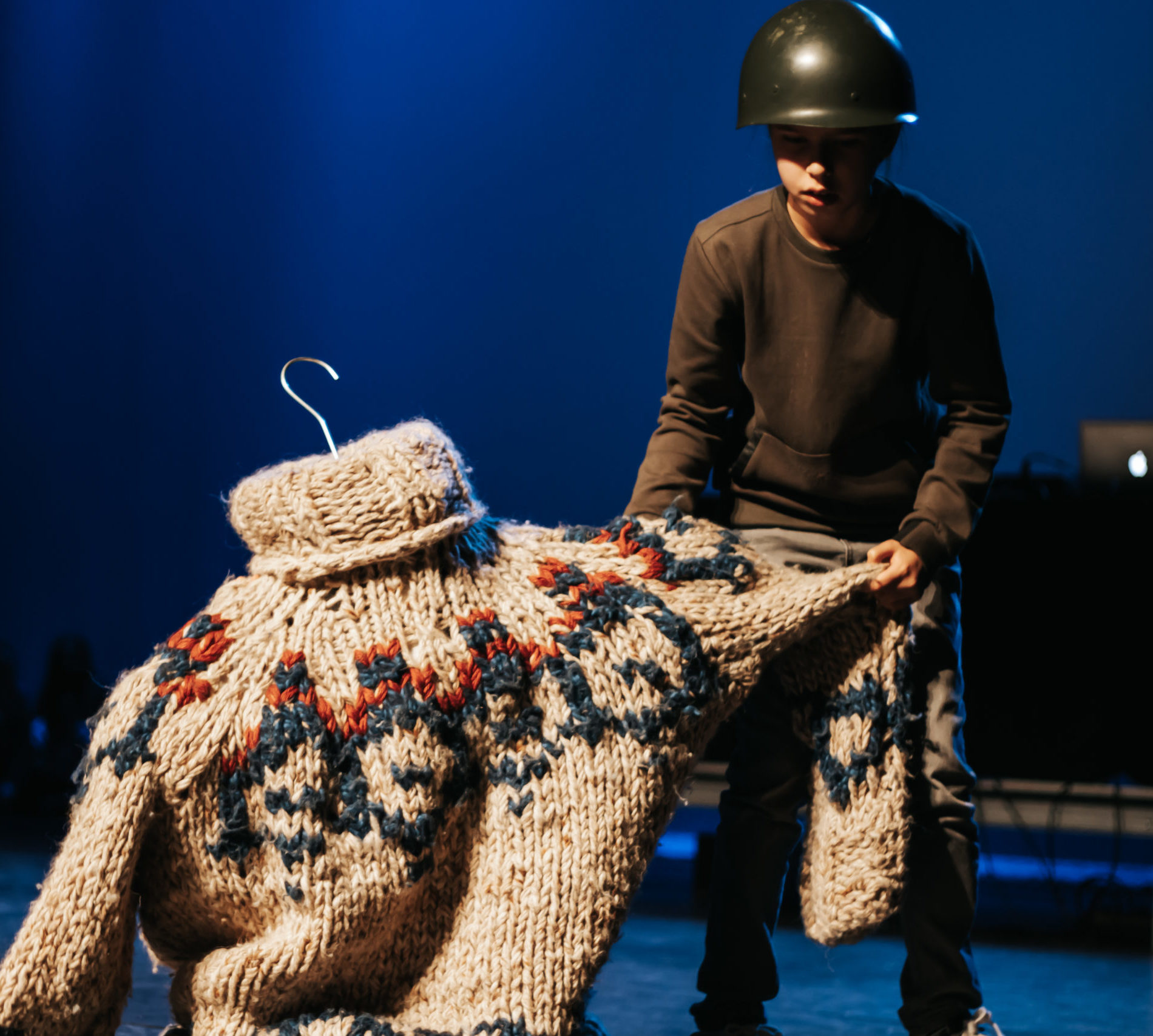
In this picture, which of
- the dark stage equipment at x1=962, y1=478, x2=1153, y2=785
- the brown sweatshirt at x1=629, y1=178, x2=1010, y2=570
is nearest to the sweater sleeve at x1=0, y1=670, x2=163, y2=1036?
the brown sweatshirt at x1=629, y1=178, x2=1010, y2=570

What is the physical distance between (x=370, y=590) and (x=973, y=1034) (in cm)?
82

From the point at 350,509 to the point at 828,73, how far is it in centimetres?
61

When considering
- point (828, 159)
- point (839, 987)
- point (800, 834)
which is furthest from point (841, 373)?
point (839, 987)

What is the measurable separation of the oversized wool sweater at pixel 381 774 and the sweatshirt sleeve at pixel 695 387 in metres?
0.26

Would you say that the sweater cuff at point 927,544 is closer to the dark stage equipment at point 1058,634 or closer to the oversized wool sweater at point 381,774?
the oversized wool sweater at point 381,774

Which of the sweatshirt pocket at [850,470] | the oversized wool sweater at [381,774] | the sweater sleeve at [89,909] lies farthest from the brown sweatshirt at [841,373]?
the sweater sleeve at [89,909]

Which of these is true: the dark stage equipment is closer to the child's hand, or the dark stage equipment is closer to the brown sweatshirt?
the brown sweatshirt

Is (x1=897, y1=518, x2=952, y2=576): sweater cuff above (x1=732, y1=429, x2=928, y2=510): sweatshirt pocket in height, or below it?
below

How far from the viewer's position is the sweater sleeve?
→ 0.94 metres

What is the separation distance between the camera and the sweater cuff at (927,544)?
125cm

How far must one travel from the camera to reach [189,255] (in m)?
3.70

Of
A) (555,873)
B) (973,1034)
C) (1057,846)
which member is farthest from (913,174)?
(555,873)

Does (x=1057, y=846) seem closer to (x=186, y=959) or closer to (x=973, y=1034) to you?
(x=973, y=1034)

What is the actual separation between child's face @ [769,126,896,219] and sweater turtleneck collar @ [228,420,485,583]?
48 centimetres
